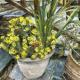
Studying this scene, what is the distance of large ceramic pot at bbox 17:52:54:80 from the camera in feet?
8.35

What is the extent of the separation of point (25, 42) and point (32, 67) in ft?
0.94

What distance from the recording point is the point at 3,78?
2.83 m

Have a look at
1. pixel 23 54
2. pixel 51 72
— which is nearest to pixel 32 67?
pixel 23 54

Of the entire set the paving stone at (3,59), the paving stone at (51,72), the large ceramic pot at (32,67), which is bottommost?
the paving stone at (51,72)

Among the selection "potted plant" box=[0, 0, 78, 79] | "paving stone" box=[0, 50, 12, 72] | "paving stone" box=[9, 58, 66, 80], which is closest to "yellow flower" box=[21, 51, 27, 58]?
"potted plant" box=[0, 0, 78, 79]

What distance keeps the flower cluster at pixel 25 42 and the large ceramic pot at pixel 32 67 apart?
64mm

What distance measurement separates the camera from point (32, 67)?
8.49 ft

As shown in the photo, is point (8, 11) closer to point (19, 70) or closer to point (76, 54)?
point (19, 70)

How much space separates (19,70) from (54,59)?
480 mm

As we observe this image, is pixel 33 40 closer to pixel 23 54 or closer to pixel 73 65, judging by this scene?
pixel 23 54

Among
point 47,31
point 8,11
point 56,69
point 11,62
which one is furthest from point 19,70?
point 8,11

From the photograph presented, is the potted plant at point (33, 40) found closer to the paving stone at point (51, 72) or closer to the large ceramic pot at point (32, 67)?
the large ceramic pot at point (32, 67)

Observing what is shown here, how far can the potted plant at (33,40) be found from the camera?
2490mm

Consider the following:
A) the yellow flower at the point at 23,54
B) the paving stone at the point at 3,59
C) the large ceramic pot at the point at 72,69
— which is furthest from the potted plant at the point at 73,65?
the paving stone at the point at 3,59
